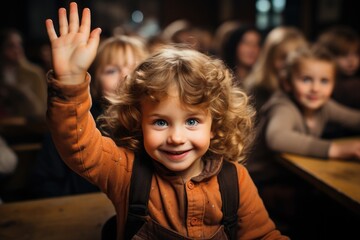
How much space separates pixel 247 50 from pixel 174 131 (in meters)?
3.54

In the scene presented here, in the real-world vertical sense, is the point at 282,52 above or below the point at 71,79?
below

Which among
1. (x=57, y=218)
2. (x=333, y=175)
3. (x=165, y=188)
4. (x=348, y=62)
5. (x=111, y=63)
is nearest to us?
(x=165, y=188)

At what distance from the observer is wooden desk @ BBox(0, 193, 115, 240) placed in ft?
4.87

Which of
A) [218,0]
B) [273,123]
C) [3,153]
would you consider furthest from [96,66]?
[218,0]

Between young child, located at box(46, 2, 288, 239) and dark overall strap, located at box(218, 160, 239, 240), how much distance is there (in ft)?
0.06

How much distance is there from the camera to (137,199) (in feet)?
3.91

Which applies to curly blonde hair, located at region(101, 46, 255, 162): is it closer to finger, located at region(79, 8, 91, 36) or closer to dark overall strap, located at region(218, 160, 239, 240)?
dark overall strap, located at region(218, 160, 239, 240)

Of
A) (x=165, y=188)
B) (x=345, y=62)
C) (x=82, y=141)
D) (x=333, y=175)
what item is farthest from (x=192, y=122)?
(x=345, y=62)

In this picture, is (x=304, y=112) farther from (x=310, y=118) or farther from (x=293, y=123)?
(x=293, y=123)

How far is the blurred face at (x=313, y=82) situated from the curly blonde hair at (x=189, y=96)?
1.04 m

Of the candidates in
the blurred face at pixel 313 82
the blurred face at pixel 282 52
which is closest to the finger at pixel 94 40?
the blurred face at pixel 313 82

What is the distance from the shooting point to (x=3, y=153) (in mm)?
2074

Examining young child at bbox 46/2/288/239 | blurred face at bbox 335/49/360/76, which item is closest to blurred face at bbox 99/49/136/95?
young child at bbox 46/2/288/239

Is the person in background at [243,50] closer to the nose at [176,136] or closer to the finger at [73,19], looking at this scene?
the nose at [176,136]
